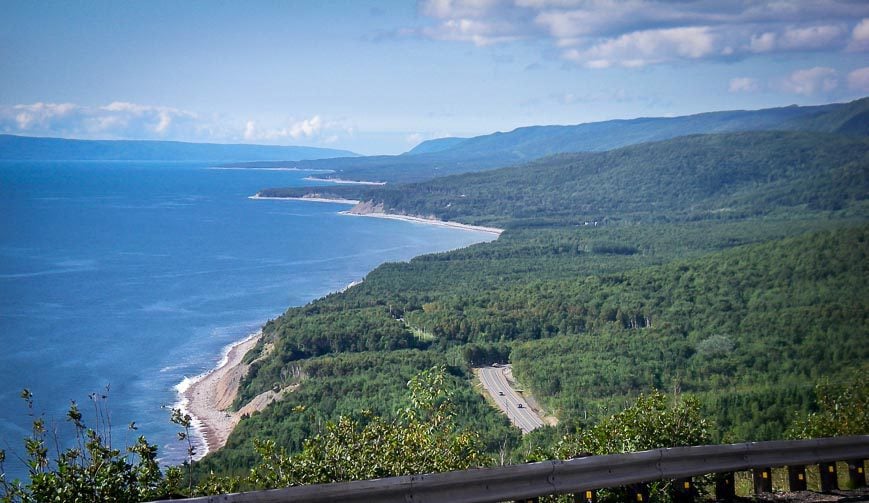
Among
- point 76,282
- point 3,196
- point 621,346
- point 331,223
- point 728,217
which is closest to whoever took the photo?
point 621,346

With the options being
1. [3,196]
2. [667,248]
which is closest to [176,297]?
[667,248]

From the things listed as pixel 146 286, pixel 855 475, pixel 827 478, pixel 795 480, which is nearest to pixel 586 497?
pixel 795 480

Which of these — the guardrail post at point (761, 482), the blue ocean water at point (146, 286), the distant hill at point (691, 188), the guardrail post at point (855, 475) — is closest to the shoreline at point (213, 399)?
the blue ocean water at point (146, 286)

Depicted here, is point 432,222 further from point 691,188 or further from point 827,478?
point 827,478

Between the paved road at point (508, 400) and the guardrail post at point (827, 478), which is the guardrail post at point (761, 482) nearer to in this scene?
the guardrail post at point (827, 478)

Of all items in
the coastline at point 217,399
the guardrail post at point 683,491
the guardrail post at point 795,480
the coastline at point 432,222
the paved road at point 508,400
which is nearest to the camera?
the guardrail post at point 683,491

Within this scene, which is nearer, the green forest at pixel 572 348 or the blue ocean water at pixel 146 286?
the green forest at pixel 572 348

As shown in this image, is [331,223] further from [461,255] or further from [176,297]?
[176,297]
